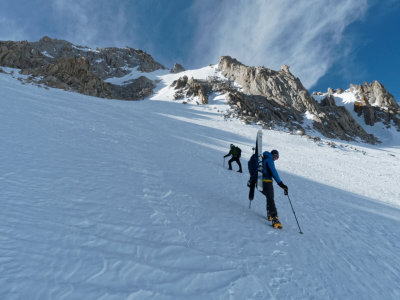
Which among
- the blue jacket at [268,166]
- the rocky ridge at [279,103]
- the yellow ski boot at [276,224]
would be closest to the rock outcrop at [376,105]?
the rocky ridge at [279,103]

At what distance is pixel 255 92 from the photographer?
54906mm

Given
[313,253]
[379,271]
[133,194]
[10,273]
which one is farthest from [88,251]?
[379,271]

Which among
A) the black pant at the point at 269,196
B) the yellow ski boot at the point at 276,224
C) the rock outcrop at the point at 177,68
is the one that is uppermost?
the rock outcrop at the point at 177,68

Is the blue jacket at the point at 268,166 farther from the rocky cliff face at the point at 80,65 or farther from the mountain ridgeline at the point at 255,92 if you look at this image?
the rocky cliff face at the point at 80,65

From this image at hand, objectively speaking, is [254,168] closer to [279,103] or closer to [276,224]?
[276,224]

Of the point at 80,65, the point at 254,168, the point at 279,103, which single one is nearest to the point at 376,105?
the point at 279,103

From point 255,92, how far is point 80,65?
47.2m

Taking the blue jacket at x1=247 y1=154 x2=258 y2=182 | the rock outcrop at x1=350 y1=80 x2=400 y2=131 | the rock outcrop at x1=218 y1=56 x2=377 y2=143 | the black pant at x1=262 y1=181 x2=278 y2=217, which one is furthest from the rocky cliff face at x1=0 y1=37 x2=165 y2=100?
the rock outcrop at x1=350 y1=80 x2=400 y2=131

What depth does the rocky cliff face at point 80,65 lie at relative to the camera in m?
44.2

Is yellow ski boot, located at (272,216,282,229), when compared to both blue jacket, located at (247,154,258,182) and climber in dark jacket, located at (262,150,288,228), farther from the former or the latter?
blue jacket, located at (247,154,258,182)

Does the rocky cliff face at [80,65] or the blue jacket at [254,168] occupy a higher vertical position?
the rocky cliff face at [80,65]

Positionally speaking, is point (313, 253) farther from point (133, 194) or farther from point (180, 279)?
point (133, 194)

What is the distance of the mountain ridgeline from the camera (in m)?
41.5

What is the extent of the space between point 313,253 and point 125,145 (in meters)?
10.2
